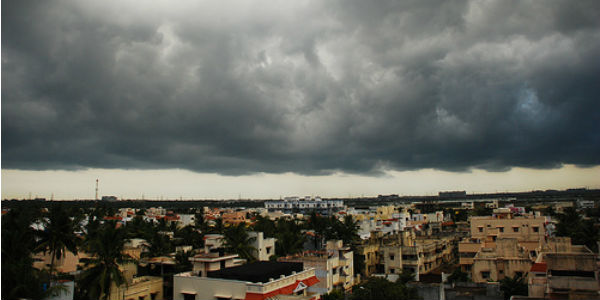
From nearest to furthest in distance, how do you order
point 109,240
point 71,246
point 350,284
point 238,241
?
point 109,240
point 71,246
point 350,284
point 238,241

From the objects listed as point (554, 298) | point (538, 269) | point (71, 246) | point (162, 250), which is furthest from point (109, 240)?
point (538, 269)

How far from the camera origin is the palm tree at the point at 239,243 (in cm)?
4797

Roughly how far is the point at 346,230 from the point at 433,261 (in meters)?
13.6

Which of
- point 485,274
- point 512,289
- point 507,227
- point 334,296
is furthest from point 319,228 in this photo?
point 512,289

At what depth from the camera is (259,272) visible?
30.6 metres

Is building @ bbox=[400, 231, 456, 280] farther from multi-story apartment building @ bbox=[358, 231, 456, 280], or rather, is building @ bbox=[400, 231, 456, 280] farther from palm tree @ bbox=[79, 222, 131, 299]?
palm tree @ bbox=[79, 222, 131, 299]

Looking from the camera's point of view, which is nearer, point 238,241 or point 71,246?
point 71,246

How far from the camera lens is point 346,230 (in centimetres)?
6531

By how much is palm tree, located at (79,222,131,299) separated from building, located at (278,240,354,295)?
594 inches

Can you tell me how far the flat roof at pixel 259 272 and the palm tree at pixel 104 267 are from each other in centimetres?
685

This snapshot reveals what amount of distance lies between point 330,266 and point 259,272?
1150cm

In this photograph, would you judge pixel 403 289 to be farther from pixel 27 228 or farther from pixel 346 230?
pixel 346 230

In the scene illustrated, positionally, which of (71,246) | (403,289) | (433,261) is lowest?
(433,261)

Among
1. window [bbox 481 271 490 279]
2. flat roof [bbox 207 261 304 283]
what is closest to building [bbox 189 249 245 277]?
flat roof [bbox 207 261 304 283]
